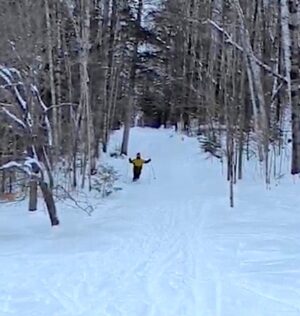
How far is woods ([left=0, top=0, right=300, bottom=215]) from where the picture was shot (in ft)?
39.3

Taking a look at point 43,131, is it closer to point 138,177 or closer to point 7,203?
point 7,203

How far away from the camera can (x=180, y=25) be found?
103 ft

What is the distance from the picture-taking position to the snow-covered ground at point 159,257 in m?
6.10

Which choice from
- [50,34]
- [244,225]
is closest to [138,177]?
[50,34]

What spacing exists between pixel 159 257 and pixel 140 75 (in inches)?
925

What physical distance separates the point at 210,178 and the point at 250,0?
605 cm

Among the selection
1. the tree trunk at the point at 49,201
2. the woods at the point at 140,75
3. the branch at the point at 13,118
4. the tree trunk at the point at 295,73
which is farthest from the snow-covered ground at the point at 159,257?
the branch at the point at 13,118

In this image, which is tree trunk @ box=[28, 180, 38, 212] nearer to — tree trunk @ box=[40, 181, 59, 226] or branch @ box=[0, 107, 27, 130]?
tree trunk @ box=[40, 181, 59, 226]

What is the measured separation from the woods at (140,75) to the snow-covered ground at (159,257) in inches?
40.5

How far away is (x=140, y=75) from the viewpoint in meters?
31.3

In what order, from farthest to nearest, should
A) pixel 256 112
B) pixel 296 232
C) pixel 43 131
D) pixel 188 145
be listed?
pixel 188 145 < pixel 256 112 < pixel 43 131 < pixel 296 232

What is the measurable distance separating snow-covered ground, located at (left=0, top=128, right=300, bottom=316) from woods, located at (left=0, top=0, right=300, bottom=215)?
103 cm

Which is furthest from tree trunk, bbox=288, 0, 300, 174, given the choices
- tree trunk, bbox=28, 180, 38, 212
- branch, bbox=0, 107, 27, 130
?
branch, bbox=0, 107, 27, 130

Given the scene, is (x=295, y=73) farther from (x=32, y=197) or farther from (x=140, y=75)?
(x=140, y=75)
